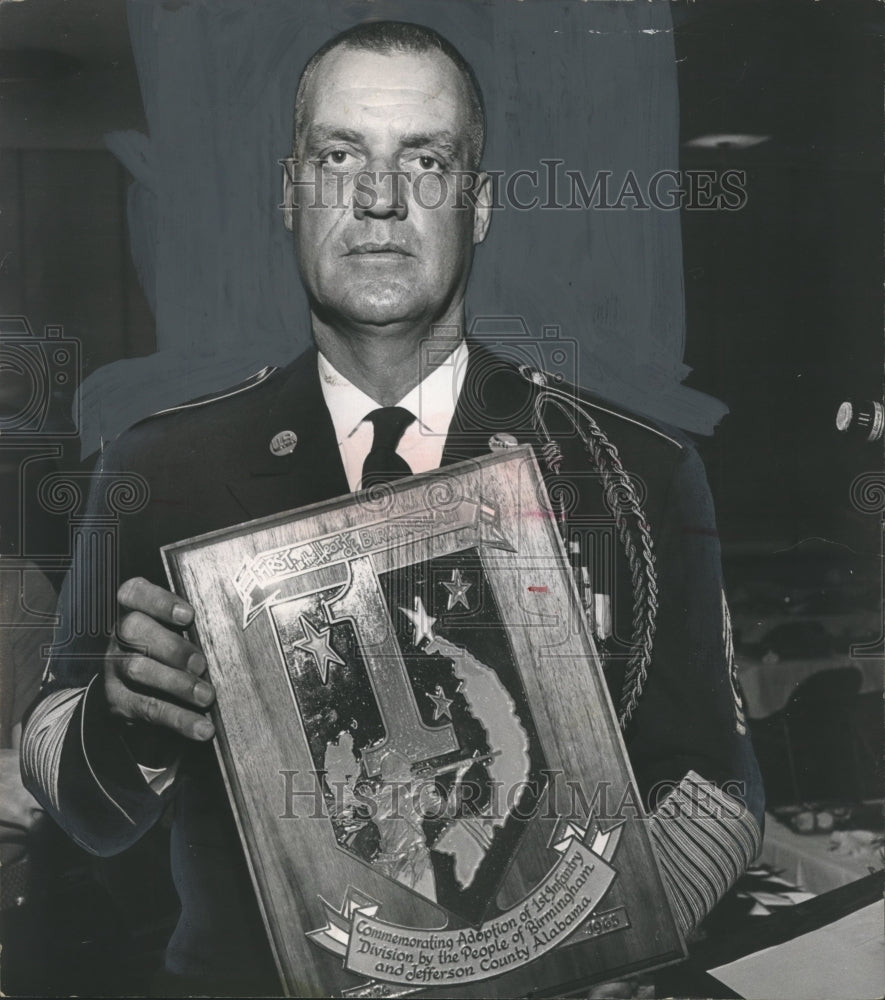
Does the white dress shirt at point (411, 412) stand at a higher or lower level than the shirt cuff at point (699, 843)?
higher

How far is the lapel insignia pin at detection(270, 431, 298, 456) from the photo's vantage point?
2887 millimetres

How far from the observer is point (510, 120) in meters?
2.92

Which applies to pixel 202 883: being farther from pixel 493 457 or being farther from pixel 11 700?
pixel 493 457

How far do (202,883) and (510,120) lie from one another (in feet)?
7.14

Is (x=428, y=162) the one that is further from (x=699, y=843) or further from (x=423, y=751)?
(x=699, y=843)

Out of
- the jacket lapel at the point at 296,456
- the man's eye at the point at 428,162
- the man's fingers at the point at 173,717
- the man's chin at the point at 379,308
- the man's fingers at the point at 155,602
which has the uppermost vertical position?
the man's eye at the point at 428,162

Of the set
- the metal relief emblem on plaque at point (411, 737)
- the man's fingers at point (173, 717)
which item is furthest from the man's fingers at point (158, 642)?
the metal relief emblem on plaque at point (411, 737)

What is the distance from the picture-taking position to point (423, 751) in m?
2.80

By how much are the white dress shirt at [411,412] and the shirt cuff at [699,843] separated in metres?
1.11

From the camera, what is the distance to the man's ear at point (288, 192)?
9.52ft

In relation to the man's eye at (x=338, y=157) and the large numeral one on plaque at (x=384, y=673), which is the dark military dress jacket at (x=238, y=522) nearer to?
the large numeral one on plaque at (x=384, y=673)

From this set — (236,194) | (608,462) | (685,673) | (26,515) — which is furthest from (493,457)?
(26,515)

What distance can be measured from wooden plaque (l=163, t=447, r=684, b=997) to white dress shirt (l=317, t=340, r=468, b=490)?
0.08m

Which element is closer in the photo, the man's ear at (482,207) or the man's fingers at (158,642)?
the man's fingers at (158,642)
